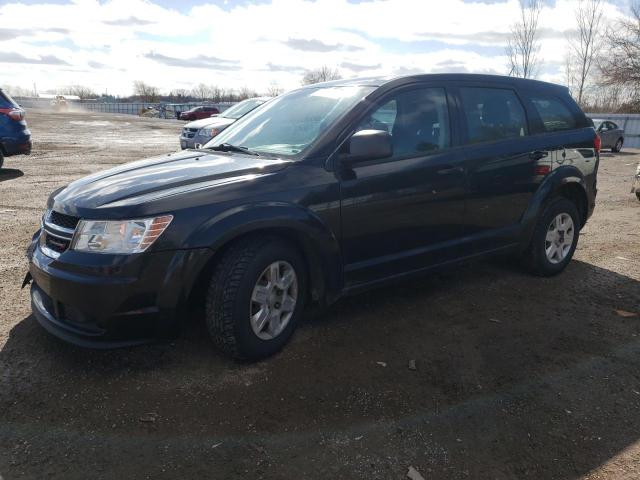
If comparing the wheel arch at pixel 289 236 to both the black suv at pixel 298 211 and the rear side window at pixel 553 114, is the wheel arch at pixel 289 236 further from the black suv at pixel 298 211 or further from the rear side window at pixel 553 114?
the rear side window at pixel 553 114

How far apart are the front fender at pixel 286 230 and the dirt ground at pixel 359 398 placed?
1.88 feet

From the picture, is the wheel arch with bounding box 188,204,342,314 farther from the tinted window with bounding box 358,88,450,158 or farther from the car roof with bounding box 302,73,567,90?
the car roof with bounding box 302,73,567,90

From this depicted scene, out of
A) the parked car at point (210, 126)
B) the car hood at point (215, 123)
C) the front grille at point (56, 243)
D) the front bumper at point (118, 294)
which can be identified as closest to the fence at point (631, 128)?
the parked car at point (210, 126)

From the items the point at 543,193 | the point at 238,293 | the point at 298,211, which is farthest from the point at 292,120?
the point at 543,193

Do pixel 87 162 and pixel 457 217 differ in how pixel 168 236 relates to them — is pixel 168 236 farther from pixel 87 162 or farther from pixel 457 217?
pixel 87 162

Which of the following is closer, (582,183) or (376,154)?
(376,154)

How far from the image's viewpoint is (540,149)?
4.96 meters

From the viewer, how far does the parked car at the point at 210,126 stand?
41.4 ft

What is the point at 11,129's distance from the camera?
11.0 metres

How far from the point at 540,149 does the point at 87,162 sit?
12029 mm

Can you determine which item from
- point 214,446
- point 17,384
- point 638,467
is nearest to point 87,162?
point 17,384

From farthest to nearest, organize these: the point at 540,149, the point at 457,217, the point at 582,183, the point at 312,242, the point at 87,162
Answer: the point at 87,162, the point at 582,183, the point at 540,149, the point at 457,217, the point at 312,242

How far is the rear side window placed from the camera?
16.8 feet

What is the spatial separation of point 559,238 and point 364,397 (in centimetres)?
316
